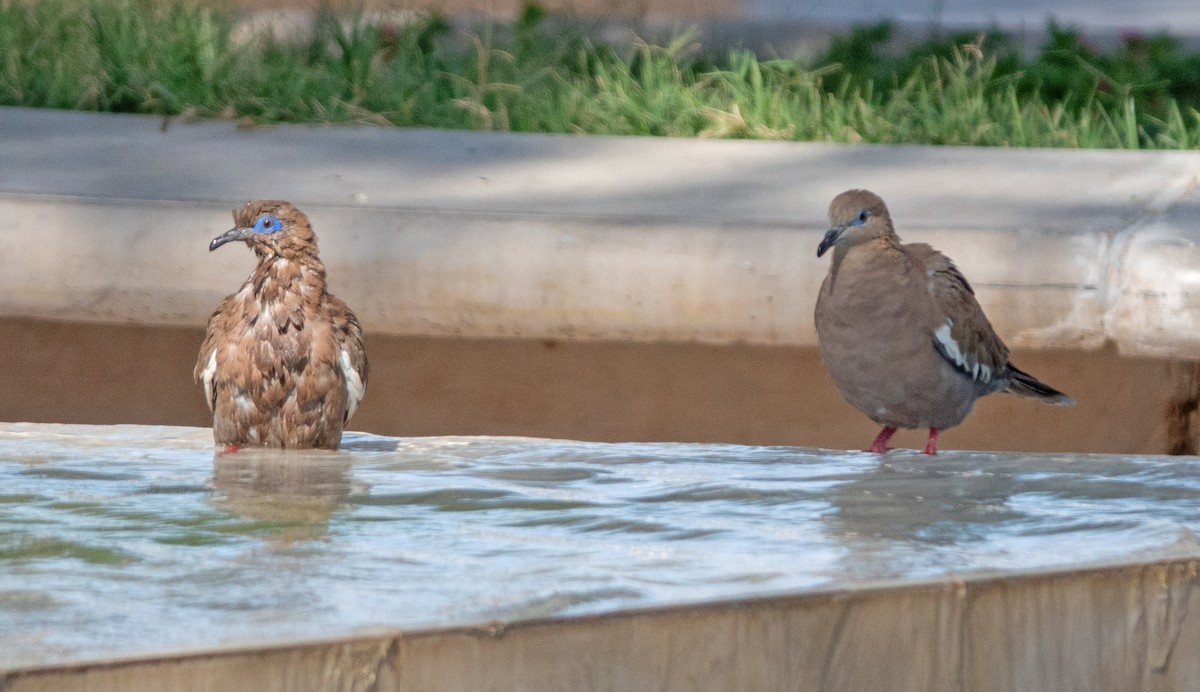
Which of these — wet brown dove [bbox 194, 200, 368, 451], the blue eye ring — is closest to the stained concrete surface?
wet brown dove [bbox 194, 200, 368, 451]

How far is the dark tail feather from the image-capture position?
4387 mm

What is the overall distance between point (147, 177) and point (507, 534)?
9.67 feet

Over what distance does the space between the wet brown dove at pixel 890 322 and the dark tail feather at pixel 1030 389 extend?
28 centimetres

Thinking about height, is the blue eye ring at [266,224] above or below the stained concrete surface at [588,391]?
above

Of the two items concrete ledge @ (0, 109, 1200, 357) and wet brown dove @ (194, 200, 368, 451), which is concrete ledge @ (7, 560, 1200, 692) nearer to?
wet brown dove @ (194, 200, 368, 451)

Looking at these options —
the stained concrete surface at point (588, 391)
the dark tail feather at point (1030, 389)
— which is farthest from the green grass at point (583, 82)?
the dark tail feather at point (1030, 389)

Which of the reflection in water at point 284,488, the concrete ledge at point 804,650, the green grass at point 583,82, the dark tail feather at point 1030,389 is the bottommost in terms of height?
the concrete ledge at point 804,650

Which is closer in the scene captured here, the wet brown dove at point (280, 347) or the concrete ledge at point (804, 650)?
the concrete ledge at point (804, 650)

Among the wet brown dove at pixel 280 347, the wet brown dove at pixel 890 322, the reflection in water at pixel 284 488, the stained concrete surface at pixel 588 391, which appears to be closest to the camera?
the reflection in water at pixel 284 488

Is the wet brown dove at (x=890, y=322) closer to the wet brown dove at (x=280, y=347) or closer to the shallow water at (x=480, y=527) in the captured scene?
the shallow water at (x=480, y=527)

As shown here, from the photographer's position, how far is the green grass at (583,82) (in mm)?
6324

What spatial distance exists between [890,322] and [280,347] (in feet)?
4.77

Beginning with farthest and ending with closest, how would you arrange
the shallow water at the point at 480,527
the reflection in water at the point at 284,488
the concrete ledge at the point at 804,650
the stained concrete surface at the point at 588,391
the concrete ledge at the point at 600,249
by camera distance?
the stained concrete surface at the point at 588,391 < the concrete ledge at the point at 600,249 < the reflection in water at the point at 284,488 < the shallow water at the point at 480,527 < the concrete ledge at the point at 804,650

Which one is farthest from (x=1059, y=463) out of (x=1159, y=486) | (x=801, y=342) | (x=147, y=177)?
(x=147, y=177)
